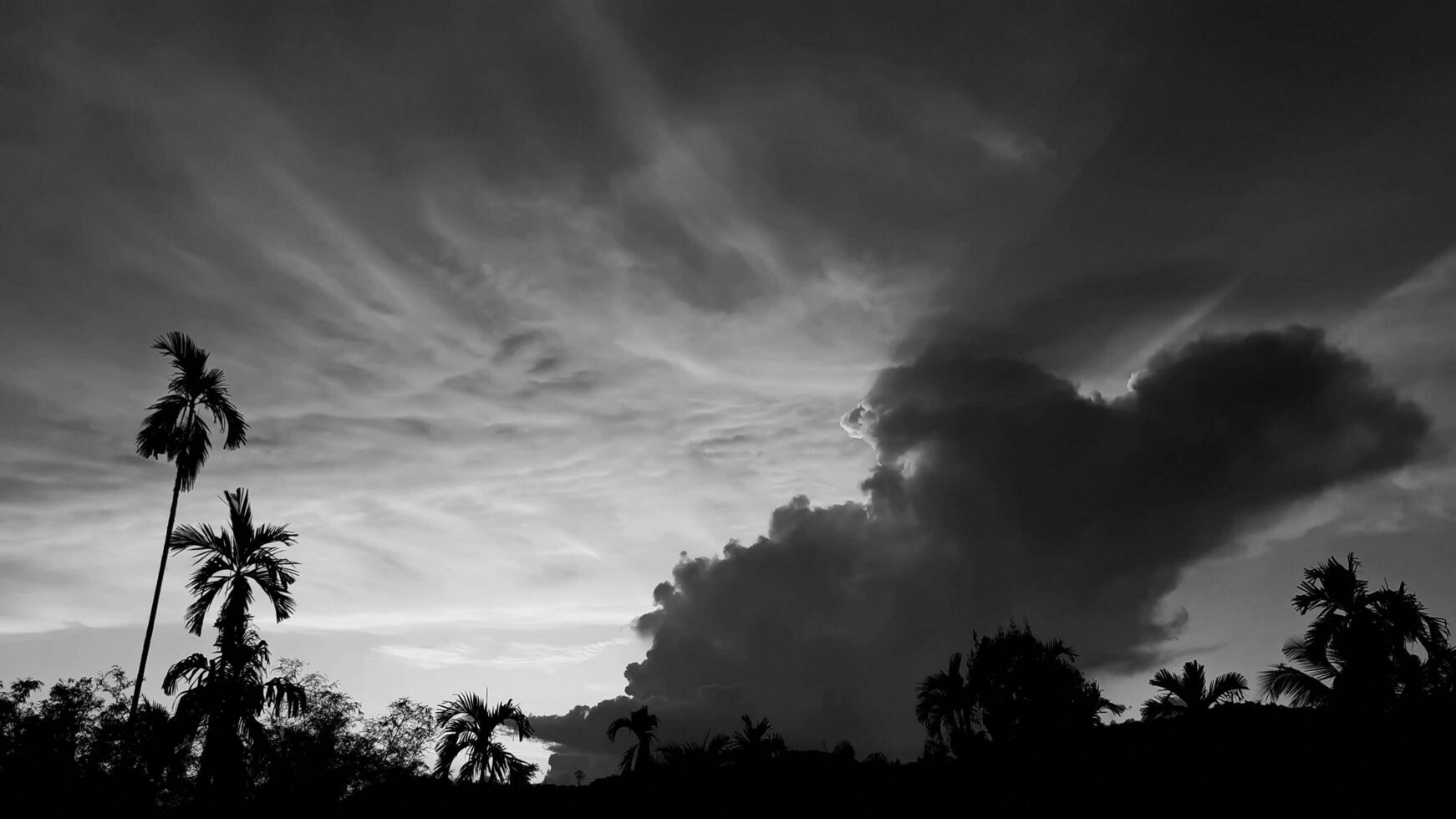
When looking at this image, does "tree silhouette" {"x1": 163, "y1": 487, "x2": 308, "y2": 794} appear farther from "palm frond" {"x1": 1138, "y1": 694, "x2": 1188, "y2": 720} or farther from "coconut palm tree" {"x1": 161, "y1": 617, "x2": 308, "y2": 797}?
"palm frond" {"x1": 1138, "y1": 694, "x2": 1188, "y2": 720}

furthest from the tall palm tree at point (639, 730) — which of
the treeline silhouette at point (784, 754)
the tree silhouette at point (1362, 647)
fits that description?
the tree silhouette at point (1362, 647)

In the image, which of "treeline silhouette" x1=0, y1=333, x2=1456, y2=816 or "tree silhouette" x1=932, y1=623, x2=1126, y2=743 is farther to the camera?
"tree silhouette" x1=932, y1=623, x2=1126, y2=743

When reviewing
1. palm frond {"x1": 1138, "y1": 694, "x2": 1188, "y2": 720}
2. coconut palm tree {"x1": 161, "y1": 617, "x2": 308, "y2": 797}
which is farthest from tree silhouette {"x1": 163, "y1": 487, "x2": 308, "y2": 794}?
palm frond {"x1": 1138, "y1": 694, "x2": 1188, "y2": 720}

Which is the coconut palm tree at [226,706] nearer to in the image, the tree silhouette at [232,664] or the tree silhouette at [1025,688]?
the tree silhouette at [232,664]

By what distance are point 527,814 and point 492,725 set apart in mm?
3731

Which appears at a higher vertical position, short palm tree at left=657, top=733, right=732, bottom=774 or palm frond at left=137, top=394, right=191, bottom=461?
palm frond at left=137, top=394, right=191, bottom=461

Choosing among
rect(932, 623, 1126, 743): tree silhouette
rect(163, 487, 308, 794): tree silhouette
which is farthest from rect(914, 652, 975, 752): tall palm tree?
rect(163, 487, 308, 794): tree silhouette

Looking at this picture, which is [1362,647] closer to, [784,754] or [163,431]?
[784,754]

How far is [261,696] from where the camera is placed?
80.9ft

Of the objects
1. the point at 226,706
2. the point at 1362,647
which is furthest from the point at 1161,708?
Result: the point at 226,706

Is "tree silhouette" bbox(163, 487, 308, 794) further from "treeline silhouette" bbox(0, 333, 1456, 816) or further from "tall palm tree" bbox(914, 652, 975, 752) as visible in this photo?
"tall palm tree" bbox(914, 652, 975, 752)

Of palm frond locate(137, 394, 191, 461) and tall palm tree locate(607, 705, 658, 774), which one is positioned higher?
palm frond locate(137, 394, 191, 461)

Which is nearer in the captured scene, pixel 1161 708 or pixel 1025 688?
pixel 1161 708

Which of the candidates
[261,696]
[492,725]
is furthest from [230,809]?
[492,725]
